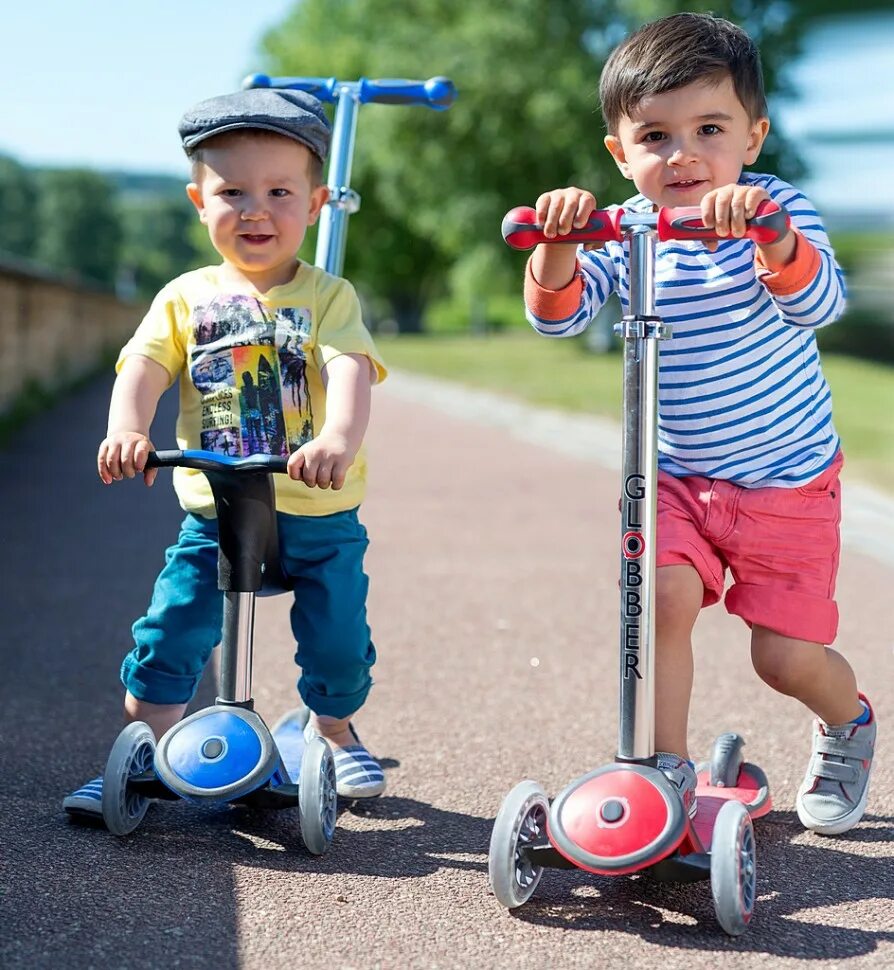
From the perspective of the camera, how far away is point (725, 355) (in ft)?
9.37

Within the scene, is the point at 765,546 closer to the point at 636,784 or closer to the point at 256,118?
the point at 636,784

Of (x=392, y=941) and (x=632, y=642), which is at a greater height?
(x=632, y=642)

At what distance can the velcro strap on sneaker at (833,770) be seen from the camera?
3.06 meters

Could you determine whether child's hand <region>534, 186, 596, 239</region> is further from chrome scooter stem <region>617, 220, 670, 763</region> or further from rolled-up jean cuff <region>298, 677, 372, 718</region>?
rolled-up jean cuff <region>298, 677, 372, 718</region>

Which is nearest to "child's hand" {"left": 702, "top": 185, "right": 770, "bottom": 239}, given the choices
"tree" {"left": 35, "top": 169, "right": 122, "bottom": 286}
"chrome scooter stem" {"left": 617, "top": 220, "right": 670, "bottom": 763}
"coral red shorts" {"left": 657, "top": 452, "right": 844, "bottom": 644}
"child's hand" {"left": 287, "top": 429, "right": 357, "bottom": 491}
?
"chrome scooter stem" {"left": 617, "top": 220, "right": 670, "bottom": 763}

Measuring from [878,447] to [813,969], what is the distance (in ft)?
28.5

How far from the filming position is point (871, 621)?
17.4 feet

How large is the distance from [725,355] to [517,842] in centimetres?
106

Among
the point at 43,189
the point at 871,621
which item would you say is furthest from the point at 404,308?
the point at 43,189

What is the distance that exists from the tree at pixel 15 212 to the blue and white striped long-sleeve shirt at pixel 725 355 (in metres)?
111

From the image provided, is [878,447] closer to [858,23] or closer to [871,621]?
[871,621]

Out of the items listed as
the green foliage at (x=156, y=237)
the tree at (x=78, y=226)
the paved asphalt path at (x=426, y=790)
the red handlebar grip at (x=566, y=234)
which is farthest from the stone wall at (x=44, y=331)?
the green foliage at (x=156, y=237)

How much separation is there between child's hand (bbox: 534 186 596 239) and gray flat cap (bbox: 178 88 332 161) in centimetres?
72

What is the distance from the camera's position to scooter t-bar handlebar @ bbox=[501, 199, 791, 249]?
2363mm
